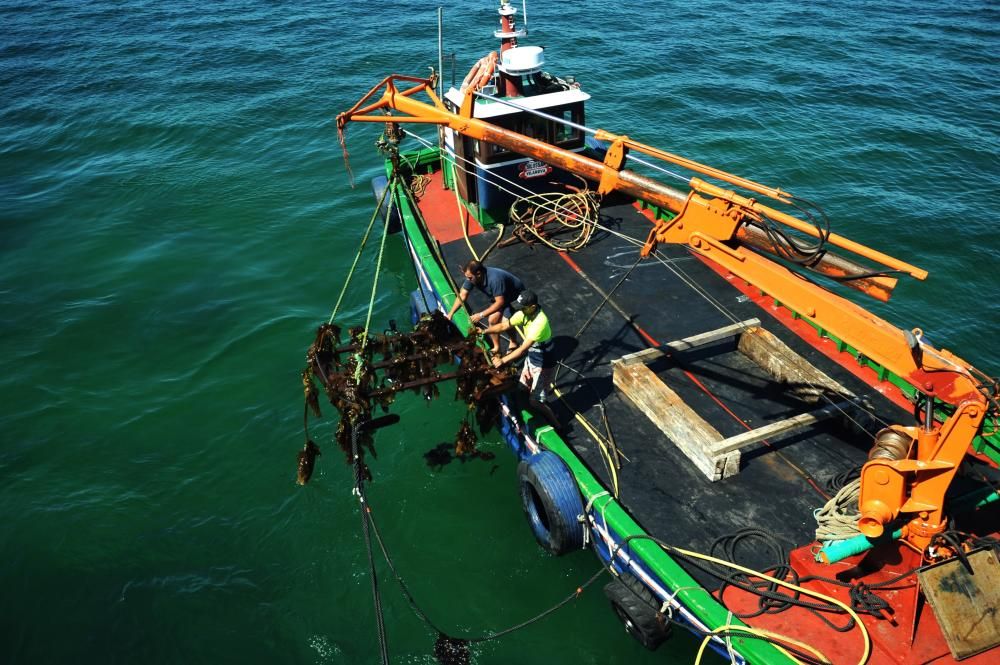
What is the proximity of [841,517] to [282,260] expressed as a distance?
13.3 meters

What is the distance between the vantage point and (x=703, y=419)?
Result: 829 cm

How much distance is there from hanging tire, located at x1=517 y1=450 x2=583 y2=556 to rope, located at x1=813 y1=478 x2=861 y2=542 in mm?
2476

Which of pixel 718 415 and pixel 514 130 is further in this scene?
pixel 514 130

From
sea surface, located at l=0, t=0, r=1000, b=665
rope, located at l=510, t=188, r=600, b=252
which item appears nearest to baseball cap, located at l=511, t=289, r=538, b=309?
sea surface, located at l=0, t=0, r=1000, b=665

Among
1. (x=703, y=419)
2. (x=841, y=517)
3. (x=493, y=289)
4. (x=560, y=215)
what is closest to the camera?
A: (x=841, y=517)

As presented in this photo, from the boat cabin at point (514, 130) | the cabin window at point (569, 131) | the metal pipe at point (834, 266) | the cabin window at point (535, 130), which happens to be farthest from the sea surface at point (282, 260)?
the cabin window at point (569, 131)

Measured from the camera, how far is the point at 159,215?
18062mm

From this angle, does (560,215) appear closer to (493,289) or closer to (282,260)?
(493,289)

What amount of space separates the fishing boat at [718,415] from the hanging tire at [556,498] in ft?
0.08

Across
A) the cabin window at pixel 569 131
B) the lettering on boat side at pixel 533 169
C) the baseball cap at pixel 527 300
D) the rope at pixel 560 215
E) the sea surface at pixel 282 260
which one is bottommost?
the sea surface at pixel 282 260

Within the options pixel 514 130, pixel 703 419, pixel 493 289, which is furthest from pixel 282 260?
pixel 703 419

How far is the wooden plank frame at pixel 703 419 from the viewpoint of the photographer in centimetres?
765

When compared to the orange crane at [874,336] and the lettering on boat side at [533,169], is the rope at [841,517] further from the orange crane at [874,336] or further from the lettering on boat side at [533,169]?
the lettering on boat side at [533,169]

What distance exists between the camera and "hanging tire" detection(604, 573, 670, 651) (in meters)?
7.07
